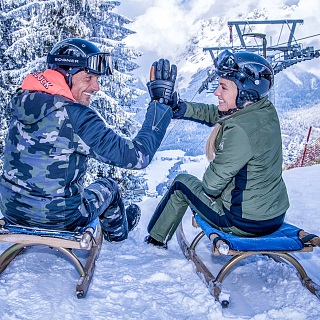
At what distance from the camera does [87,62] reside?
2672 mm

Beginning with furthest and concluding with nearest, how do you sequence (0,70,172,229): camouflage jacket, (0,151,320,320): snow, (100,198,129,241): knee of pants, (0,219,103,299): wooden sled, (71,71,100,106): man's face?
(100,198,129,241): knee of pants → (71,71,100,106): man's face → (0,219,103,299): wooden sled → (0,70,172,229): camouflage jacket → (0,151,320,320): snow

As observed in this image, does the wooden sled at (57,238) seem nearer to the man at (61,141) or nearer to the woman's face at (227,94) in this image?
the man at (61,141)

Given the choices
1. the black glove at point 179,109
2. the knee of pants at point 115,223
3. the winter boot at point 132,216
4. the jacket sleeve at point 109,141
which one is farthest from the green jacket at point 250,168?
the winter boot at point 132,216

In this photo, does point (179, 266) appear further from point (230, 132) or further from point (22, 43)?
Result: point (22, 43)

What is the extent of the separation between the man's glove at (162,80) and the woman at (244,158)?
405mm

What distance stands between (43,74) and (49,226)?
115 centimetres

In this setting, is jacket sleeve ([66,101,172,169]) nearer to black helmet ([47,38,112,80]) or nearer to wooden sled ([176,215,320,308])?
black helmet ([47,38,112,80])

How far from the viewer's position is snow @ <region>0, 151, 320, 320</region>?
2377mm

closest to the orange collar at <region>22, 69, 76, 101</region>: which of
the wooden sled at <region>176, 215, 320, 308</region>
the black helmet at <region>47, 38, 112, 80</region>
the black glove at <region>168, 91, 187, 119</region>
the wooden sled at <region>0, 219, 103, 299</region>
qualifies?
the black helmet at <region>47, 38, 112, 80</region>

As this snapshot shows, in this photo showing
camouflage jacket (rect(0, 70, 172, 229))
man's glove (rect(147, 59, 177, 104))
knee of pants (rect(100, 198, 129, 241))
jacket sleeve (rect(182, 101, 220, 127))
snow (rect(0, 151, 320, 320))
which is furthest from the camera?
jacket sleeve (rect(182, 101, 220, 127))

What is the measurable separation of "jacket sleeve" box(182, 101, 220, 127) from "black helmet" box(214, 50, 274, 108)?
2.84ft

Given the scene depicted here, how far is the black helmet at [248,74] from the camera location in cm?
288

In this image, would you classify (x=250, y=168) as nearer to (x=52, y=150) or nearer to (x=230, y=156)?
(x=230, y=156)

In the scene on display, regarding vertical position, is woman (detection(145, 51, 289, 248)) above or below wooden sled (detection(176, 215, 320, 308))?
above
